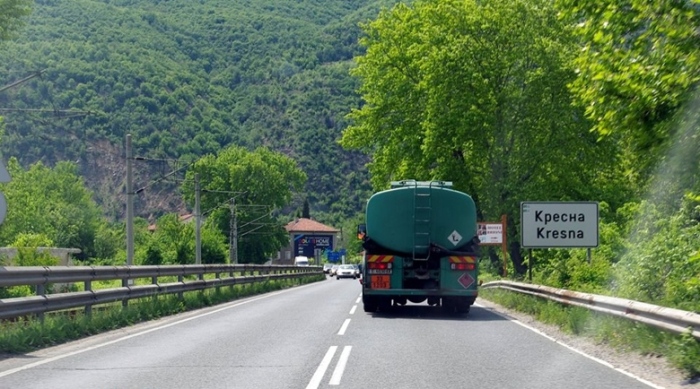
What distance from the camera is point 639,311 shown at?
12.9m

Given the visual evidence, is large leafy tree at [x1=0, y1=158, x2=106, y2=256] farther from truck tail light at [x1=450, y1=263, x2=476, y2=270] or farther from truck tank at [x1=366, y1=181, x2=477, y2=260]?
truck tail light at [x1=450, y1=263, x2=476, y2=270]

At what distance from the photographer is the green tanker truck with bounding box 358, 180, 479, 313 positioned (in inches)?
873

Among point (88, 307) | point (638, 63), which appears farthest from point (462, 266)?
point (638, 63)

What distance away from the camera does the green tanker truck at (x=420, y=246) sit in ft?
72.7

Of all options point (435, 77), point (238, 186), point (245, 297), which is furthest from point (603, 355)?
point (238, 186)

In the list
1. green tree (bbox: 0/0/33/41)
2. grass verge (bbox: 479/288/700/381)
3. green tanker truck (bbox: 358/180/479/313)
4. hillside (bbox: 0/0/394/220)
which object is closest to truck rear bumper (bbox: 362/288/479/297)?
green tanker truck (bbox: 358/180/479/313)

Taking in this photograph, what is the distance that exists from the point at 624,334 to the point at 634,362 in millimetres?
1308

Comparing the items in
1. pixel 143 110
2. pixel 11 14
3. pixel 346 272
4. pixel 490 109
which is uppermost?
pixel 143 110

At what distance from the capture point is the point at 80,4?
19425 cm

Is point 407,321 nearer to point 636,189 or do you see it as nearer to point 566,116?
point 566,116

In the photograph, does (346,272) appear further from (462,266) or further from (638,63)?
(638,63)

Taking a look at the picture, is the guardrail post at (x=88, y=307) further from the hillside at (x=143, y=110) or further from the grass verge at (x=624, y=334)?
the hillside at (x=143, y=110)

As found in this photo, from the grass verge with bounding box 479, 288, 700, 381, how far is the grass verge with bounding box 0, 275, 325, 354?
8376 mm

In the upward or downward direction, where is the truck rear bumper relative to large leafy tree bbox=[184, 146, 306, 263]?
downward
